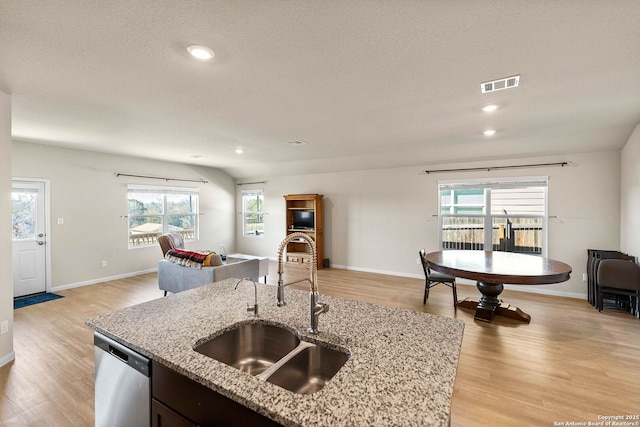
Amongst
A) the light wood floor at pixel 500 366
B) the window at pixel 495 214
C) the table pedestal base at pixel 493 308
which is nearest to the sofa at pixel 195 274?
the light wood floor at pixel 500 366

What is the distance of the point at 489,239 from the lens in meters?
5.14

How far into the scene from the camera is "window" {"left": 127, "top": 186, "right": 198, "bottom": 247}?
5895 mm

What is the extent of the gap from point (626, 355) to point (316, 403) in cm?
354

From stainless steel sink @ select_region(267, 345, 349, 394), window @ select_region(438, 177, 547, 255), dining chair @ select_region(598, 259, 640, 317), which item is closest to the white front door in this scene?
stainless steel sink @ select_region(267, 345, 349, 394)

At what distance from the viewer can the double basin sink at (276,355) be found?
1.14 metres

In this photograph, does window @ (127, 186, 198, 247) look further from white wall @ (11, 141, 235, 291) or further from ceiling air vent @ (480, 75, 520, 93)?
ceiling air vent @ (480, 75, 520, 93)

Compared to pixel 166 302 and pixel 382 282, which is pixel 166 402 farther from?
pixel 382 282

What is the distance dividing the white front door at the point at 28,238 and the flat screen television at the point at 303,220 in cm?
460

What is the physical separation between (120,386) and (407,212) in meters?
5.28

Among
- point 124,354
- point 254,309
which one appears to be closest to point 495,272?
point 254,309

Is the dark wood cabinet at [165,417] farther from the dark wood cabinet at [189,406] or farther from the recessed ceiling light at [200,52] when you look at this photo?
the recessed ceiling light at [200,52]

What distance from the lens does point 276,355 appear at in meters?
1.36

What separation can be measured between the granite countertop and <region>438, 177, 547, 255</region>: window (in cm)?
445

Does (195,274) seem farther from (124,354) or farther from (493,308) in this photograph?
(493,308)
